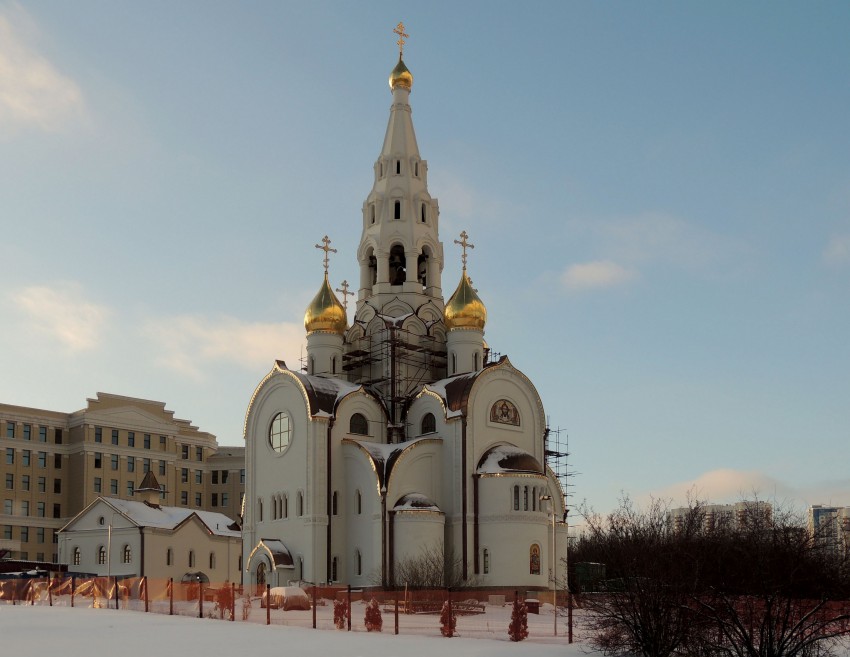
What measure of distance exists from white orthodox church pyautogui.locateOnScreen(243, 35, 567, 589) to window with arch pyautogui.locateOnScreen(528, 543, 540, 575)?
0.06 metres

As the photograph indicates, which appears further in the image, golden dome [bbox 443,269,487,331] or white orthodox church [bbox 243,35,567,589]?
golden dome [bbox 443,269,487,331]

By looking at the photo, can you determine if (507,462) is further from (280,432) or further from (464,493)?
(280,432)

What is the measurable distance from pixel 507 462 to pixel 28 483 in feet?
165

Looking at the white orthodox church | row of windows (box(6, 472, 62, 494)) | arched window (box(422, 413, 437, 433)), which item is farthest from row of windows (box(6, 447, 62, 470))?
arched window (box(422, 413, 437, 433))

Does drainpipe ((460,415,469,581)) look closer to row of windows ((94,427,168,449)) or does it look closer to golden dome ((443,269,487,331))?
golden dome ((443,269,487,331))

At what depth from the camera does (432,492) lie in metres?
51.8

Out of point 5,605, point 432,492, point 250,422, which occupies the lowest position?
point 5,605

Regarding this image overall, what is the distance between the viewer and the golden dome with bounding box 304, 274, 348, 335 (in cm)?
5734

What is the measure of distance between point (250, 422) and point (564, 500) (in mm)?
16363

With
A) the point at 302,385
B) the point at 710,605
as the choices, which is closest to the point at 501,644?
the point at 710,605

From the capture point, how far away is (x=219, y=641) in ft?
77.0

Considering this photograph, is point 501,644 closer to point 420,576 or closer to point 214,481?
point 420,576

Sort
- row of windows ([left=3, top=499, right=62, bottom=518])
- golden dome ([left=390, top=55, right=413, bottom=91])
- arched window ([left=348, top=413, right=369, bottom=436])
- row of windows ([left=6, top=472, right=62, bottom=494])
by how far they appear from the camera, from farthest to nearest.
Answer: row of windows ([left=6, top=472, right=62, bottom=494]), row of windows ([left=3, top=499, right=62, bottom=518]), golden dome ([left=390, top=55, right=413, bottom=91]), arched window ([left=348, top=413, right=369, bottom=436])

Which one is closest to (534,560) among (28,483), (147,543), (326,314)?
(326,314)
